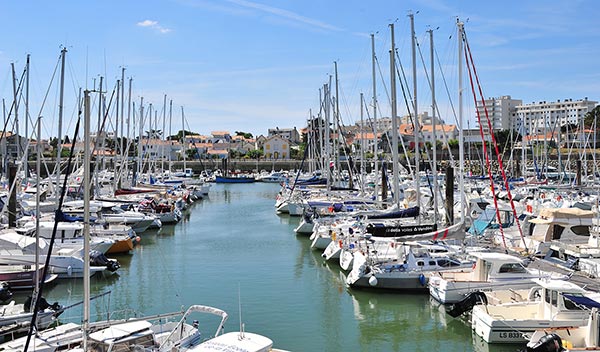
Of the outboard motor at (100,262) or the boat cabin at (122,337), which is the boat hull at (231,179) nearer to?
the outboard motor at (100,262)

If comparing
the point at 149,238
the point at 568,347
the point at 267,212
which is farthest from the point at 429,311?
the point at 267,212

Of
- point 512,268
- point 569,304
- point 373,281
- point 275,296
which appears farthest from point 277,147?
point 569,304

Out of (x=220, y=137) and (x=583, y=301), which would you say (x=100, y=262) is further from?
(x=220, y=137)

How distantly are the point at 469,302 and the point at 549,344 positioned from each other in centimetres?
457

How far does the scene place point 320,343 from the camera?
19453 mm

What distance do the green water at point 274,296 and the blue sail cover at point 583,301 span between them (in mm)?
2193

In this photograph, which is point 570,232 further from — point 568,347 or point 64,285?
point 64,285

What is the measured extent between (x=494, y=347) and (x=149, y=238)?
2837 cm

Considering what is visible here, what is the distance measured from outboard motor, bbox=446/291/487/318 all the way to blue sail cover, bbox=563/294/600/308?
323cm

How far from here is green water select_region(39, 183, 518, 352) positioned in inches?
797

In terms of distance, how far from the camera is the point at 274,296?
83.8ft

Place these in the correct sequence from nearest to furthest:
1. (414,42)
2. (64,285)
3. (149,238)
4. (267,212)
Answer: (64,285)
(414,42)
(149,238)
(267,212)

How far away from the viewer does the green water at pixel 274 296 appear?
797 inches

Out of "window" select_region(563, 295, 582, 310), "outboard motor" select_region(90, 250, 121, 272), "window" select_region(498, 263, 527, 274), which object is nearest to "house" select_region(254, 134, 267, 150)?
"outboard motor" select_region(90, 250, 121, 272)
